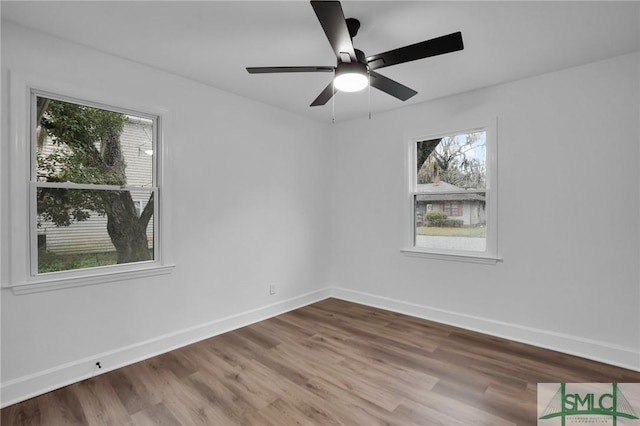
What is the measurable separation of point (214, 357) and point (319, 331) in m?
1.10

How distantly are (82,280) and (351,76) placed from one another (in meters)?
2.54

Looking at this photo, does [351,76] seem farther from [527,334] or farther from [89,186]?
[527,334]

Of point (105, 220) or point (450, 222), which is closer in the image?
point (105, 220)

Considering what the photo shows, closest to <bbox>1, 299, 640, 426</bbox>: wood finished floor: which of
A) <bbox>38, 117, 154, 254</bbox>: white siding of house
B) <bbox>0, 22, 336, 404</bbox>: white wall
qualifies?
<bbox>0, 22, 336, 404</bbox>: white wall

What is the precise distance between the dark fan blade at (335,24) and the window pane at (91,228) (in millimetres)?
2142

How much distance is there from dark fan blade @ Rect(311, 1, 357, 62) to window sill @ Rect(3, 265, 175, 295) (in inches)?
94.0

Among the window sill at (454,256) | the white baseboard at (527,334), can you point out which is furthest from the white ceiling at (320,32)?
the white baseboard at (527,334)

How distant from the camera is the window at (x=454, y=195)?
133 inches

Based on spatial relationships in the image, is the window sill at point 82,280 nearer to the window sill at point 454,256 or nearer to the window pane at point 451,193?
the window sill at point 454,256

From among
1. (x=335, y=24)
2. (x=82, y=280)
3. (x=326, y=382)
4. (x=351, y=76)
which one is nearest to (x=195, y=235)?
(x=82, y=280)

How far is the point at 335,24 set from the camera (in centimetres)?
166

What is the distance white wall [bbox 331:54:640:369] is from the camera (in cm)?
263

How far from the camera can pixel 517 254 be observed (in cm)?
316

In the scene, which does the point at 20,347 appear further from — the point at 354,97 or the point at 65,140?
the point at 354,97
